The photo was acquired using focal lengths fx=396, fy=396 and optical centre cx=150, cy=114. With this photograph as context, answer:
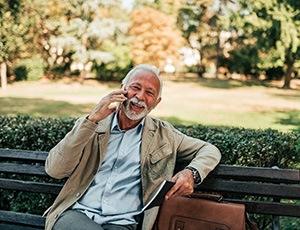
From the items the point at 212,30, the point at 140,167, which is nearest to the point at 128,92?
the point at 140,167

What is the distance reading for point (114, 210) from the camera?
9.37ft

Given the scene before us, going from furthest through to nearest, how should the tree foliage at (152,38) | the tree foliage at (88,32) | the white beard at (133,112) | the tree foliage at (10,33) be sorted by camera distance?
1. the tree foliage at (152,38)
2. the tree foliage at (88,32)
3. the tree foliage at (10,33)
4. the white beard at (133,112)

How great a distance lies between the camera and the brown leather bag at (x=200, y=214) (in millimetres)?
2662

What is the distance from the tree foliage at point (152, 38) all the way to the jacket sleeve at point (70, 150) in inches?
1502

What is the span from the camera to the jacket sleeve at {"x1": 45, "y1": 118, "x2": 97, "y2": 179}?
271 centimetres

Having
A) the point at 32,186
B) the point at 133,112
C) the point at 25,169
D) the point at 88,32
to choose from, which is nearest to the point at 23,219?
the point at 32,186

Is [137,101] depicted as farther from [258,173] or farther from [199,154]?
[258,173]

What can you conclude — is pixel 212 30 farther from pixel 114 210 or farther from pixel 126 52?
pixel 114 210

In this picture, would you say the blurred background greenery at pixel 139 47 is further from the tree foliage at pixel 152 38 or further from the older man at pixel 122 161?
the older man at pixel 122 161

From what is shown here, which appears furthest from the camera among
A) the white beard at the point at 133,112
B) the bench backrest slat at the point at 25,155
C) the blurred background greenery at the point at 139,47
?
the blurred background greenery at the point at 139,47

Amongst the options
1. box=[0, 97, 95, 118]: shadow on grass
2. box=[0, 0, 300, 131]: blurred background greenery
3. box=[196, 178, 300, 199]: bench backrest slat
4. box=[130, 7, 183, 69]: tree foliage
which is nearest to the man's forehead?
box=[196, 178, 300, 199]: bench backrest slat

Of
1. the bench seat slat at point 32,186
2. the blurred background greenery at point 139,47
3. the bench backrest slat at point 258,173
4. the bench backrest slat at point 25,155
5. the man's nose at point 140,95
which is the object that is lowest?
the blurred background greenery at point 139,47

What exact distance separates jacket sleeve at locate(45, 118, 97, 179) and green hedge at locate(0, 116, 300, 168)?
1.42 metres

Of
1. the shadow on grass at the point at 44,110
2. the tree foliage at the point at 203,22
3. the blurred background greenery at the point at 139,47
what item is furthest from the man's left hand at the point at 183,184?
the tree foliage at the point at 203,22
